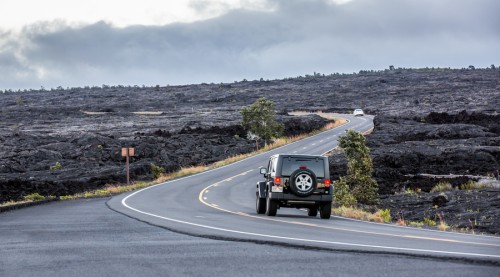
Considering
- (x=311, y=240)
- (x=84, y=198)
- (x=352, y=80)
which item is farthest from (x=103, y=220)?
(x=352, y=80)

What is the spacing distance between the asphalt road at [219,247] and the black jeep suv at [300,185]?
1.35m

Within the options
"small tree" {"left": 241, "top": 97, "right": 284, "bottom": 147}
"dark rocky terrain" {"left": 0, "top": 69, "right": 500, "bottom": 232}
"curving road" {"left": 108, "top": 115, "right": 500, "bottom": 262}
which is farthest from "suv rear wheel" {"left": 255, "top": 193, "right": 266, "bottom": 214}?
"small tree" {"left": 241, "top": 97, "right": 284, "bottom": 147}

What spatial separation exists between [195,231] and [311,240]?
3385mm

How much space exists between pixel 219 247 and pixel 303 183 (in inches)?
390

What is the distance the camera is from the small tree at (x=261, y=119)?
227 ft

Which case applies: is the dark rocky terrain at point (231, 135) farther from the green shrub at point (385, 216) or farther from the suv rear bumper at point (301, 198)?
the suv rear bumper at point (301, 198)

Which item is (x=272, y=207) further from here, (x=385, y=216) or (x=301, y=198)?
(x=385, y=216)

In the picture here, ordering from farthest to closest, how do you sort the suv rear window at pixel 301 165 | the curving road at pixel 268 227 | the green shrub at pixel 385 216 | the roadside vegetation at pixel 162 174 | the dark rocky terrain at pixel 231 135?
the dark rocky terrain at pixel 231 135
the roadside vegetation at pixel 162 174
the suv rear window at pixel 301 165
the green shrub at pixel 385 216
the curving road at pixel 268 227

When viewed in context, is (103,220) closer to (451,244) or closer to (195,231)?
(195,231)

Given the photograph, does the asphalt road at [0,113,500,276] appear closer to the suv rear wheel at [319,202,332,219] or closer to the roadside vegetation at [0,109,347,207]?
the suv rear wheel at [319,202,332,219]

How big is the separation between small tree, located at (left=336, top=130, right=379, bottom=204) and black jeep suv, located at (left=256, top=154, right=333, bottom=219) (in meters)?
7.80

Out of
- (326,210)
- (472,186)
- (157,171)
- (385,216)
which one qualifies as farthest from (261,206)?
(157,171)

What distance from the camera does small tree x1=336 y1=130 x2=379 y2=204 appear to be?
104 ft

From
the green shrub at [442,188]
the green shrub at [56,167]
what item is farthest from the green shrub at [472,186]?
the green shrub at [56,167]
